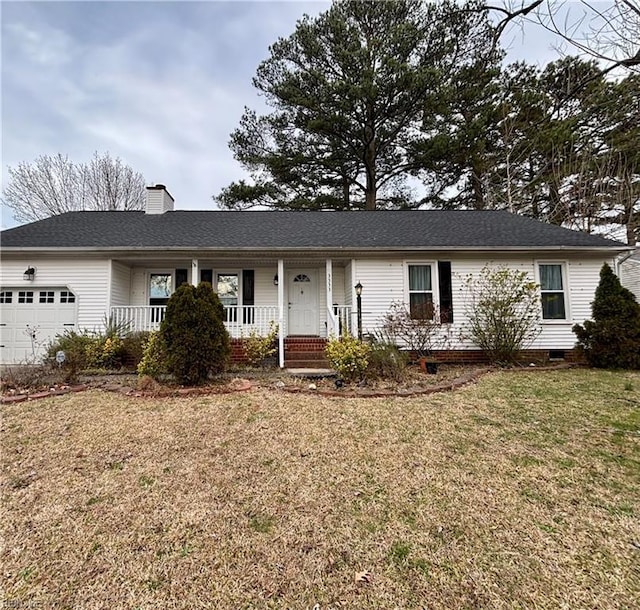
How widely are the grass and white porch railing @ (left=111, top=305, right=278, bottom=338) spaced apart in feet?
15.2

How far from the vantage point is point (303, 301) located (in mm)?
10641

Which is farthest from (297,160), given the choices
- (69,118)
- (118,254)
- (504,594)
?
(504,594)

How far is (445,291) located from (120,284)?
29.6ft

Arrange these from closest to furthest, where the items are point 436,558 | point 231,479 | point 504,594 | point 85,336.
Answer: point 504,594 → point 436,558 → point 231,479 → point 85,336

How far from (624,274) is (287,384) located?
59.7 feet

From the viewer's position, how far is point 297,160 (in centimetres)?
1712

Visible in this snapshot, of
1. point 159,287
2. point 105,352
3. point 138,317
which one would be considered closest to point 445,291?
point 159,287

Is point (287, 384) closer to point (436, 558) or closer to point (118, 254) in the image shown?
point (436, 558)

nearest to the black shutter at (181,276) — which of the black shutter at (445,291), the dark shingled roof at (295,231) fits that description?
the dark shingled roof at (295,231)

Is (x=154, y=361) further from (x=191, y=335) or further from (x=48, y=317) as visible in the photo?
(x=48, y=317)

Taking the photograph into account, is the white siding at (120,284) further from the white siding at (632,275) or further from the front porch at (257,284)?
the white siding at (632,275)

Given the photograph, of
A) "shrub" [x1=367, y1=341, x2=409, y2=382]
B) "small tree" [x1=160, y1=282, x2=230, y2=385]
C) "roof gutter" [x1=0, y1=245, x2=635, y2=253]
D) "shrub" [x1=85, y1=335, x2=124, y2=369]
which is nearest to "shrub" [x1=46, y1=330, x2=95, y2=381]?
"shrub" [x1=85, y1=335, x2=124, y2=369]

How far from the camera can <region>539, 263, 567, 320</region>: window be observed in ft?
30.6

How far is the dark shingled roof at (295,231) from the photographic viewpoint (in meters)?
9.16
